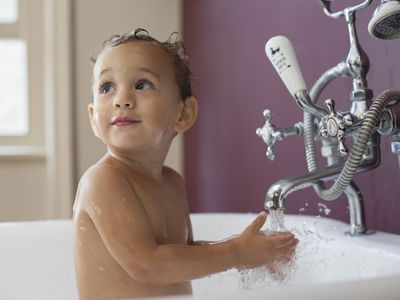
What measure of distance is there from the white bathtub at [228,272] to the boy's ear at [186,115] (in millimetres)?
233

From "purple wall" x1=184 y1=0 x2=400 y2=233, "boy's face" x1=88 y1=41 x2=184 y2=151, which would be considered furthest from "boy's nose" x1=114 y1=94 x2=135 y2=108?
"purple wall" x1=184 y1=0 x2=400 y2=233

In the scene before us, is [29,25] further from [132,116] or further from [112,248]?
[112,248]

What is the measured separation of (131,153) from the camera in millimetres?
844

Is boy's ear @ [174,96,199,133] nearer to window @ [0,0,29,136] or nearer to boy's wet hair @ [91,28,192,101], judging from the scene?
boy's wet hair @ [91,28,192,101]

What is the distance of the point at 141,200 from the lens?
0.82 meters

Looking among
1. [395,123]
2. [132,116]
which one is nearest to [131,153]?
[132,116]

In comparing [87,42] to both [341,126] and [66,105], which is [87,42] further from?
[341,126]

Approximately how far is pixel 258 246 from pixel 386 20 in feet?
1.05

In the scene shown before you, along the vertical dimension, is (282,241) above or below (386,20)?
below

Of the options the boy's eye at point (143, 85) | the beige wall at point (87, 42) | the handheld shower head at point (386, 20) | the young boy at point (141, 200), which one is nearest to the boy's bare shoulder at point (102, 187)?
the young boy at point (141, 200)

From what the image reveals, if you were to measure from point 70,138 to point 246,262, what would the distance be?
1.19 metres

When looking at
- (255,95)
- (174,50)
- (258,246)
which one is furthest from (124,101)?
(255,95)

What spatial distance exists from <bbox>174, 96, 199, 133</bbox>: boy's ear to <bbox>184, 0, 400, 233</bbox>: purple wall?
1.09ft

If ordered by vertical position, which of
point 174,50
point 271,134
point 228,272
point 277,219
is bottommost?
point 228,272
